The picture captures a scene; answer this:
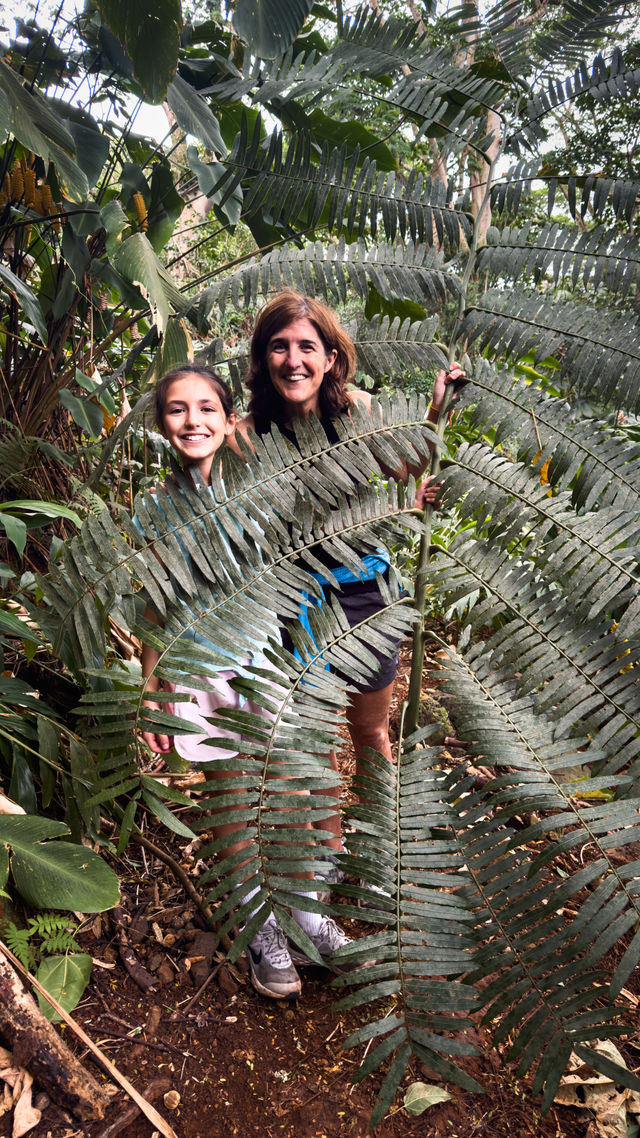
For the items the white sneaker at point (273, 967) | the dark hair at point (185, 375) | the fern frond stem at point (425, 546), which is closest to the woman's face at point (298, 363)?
the dark hair at point (185, 375)

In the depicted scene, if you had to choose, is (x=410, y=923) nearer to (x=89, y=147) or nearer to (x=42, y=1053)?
(x=42, y=1053)

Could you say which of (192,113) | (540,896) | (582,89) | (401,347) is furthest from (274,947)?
(192,113)

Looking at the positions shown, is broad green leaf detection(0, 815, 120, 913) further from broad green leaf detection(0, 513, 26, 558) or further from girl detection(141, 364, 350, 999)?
broad green leaf detection(0, 513, 26, 558)

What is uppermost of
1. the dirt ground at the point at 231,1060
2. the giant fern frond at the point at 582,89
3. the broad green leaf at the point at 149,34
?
the broad green leaf at the point at 149,34

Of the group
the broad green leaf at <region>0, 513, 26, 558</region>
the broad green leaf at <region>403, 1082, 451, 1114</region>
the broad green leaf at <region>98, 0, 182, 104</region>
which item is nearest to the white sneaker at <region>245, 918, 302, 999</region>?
the broad green leaf at <region>403, 1082, 451, 1114</region>

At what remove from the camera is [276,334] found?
4.02ft

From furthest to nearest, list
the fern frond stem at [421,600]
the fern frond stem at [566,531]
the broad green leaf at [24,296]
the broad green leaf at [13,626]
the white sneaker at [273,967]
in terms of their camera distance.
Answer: the broad green leaf at [24,296] → the white sneaker at [273,967] → the broad green leaf at [13,626] → the fern frond stem at [421,600] → the fern frond stem at [566,531]

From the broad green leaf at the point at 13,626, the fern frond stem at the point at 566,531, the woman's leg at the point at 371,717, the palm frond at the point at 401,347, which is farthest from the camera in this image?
the woman's leg at the point at 371,717

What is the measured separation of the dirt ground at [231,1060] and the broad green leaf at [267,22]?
1920 mm

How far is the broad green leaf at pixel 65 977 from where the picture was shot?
3.53 feet

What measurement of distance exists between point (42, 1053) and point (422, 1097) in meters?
0.58

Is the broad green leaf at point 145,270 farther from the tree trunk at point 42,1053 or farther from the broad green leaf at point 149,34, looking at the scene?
the tree trunk at point 42,1053

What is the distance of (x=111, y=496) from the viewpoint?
2334 millimetres

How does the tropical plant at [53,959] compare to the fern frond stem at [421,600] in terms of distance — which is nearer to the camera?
the fern frond stem at [421,600]
